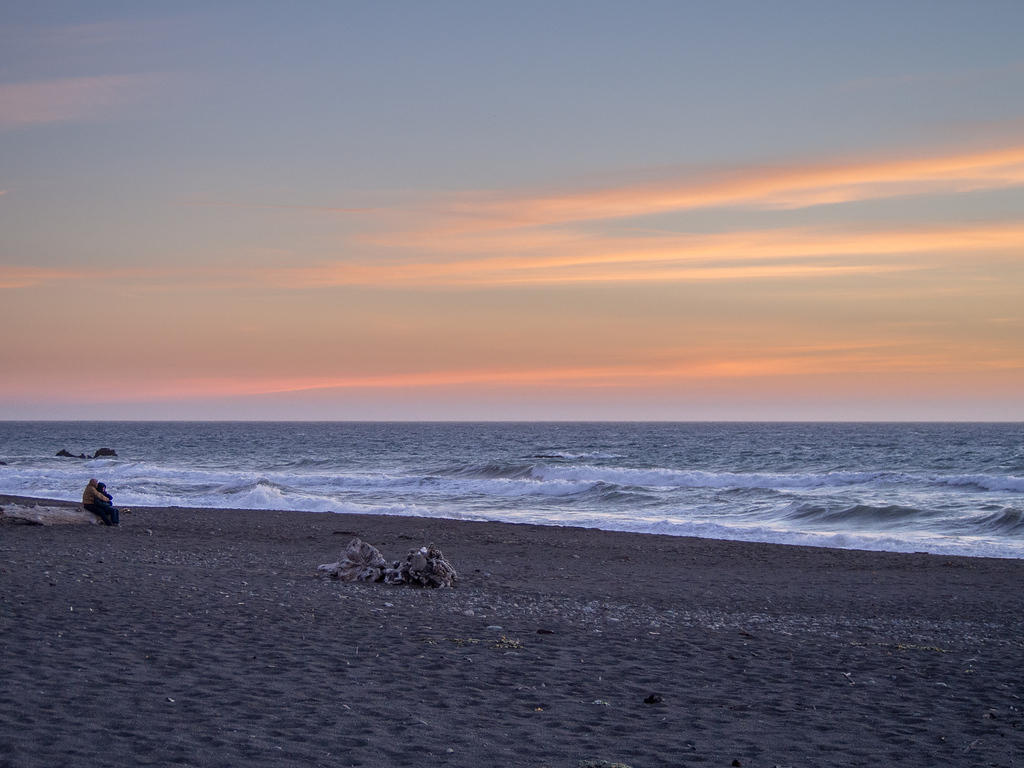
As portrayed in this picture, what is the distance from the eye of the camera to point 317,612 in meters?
10.7

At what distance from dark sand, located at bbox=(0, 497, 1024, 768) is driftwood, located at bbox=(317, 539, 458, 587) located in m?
0.39

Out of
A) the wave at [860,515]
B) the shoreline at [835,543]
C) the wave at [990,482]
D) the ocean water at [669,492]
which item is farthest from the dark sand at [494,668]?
the wave at [990,482]

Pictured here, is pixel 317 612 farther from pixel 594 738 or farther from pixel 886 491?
pixel 886 491

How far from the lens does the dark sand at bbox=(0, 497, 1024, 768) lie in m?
6.05

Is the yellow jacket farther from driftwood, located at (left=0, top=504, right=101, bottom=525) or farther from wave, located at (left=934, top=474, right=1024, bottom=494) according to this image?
wave, located at (left=934, top=474, right=1024, bottom=494)

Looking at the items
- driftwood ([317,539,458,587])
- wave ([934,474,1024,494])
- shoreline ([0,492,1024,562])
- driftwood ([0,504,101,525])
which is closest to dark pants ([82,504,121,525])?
driftwood ([0,504,101,525])

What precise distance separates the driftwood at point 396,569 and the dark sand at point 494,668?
1.29 feet

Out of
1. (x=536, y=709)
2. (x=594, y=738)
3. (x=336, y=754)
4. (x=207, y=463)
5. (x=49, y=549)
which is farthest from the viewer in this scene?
(x=207, y=463)

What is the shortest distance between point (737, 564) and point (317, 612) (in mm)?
10485

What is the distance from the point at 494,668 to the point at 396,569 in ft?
18.4

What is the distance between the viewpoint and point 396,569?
13.7m

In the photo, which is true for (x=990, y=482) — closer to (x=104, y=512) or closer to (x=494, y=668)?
(x=104, y=512)

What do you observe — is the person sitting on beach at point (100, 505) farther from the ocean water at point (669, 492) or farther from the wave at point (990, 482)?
the wave at point (990, 482)

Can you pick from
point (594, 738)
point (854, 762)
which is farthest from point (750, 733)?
point (594, 738)
